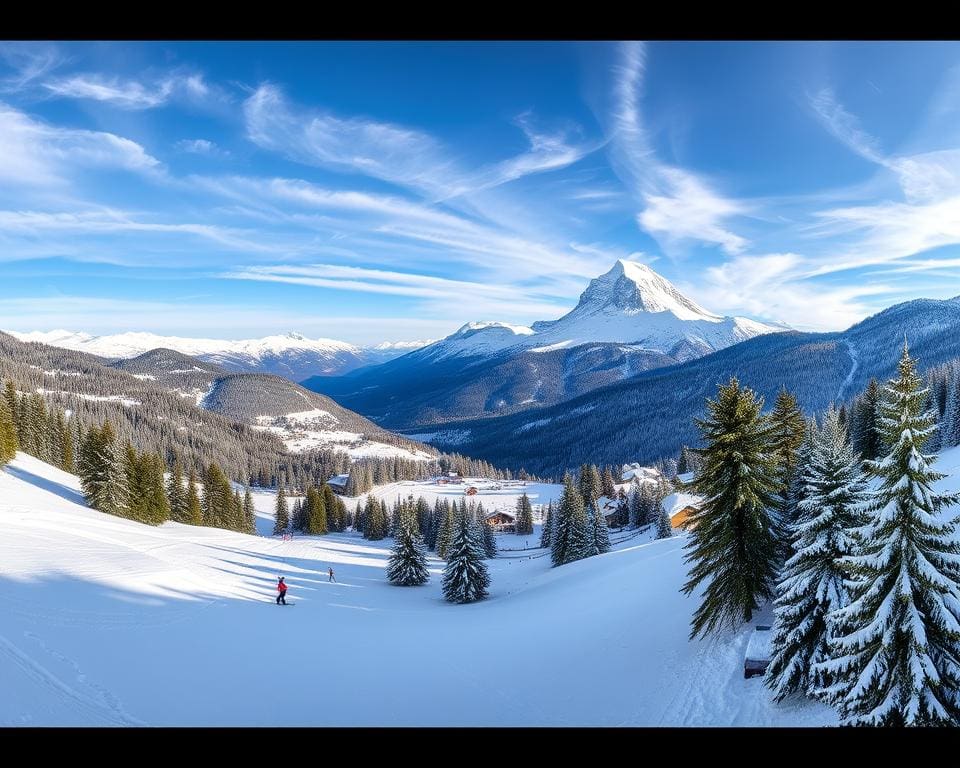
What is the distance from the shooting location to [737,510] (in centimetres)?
1623

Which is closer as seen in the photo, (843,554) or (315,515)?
(843,554)

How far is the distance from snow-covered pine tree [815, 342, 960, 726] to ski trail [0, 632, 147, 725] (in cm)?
1343

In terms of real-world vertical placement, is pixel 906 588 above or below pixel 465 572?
above

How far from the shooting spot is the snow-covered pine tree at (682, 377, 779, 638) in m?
16.0

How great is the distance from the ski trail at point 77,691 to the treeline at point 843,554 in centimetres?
1350

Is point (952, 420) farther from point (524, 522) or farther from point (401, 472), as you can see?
point (401, 472)

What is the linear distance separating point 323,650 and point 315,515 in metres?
64.3

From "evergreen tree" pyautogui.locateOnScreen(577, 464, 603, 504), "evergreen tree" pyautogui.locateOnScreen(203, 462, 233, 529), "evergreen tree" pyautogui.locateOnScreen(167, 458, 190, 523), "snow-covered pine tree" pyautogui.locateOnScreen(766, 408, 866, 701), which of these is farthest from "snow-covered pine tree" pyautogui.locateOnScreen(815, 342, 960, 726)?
"evergreen tree" pyautogui.locateOnScreen(577, 464, 603, 504)

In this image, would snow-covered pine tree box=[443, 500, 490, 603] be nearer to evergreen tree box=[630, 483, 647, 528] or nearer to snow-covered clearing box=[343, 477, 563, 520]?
evergreen tree box=[630, 483, 647, 528]

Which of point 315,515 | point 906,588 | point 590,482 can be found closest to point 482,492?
point 590,482

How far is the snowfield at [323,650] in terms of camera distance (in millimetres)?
11023

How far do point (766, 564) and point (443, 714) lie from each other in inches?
439

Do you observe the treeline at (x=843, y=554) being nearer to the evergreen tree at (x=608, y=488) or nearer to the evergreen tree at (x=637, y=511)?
the evergreen tree at (x=637, y=511)

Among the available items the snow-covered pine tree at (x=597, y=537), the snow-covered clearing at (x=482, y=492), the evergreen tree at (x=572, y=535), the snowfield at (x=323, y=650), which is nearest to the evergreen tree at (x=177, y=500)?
the snowfield at (x=323, y=650)
